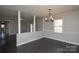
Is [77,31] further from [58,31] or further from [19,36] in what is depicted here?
[19,36]

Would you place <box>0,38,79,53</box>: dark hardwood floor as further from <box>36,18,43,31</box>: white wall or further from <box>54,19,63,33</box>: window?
<box>36,18,43,31</box>: white wall

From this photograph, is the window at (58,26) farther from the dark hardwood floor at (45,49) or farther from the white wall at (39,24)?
the dark hardwood floor at (45,49)

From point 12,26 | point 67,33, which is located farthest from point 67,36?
point 12,26

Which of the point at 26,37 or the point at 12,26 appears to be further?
the point at 12,26

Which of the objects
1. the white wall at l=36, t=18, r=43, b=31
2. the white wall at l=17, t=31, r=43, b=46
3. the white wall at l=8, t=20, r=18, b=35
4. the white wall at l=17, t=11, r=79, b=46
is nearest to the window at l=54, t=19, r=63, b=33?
the white wall at l=17, t=11, r=79, b=46

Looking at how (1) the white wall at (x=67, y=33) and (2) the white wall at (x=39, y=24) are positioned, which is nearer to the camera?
(1) the white wall at (x=67, y=33)

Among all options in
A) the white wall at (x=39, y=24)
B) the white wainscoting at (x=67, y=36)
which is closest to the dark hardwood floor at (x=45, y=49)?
the white wainscoting at (x=67, y=36)

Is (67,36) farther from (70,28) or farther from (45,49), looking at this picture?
(45,49)

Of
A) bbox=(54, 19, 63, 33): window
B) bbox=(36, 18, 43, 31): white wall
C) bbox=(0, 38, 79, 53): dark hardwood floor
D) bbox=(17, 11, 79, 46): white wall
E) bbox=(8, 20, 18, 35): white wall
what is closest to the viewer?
bbox=(0, 38, 79, 53): dark hardwood floor

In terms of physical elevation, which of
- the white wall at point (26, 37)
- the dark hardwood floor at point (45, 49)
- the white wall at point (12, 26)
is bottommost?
the dark hardwood floor at point (45, 49)

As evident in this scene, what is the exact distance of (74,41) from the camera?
605 cm

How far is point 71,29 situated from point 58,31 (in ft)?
4.73

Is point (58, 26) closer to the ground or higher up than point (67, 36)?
higher up
